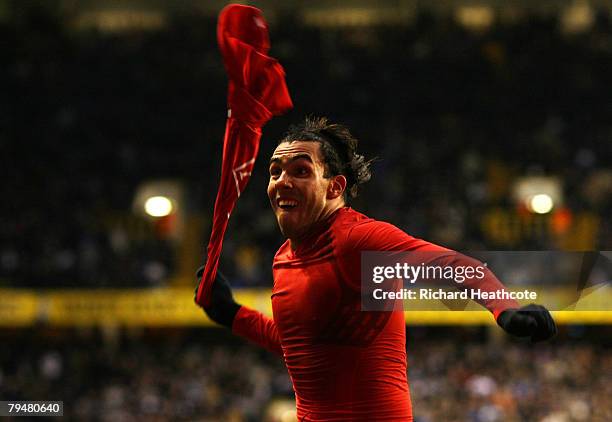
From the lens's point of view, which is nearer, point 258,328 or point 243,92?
point 243,92

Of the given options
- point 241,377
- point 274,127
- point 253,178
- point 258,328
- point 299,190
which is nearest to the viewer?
point 299,190

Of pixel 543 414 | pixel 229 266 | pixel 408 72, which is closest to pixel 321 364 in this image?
pixel 543 414

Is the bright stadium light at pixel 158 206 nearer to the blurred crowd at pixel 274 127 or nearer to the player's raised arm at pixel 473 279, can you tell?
the blurred crowd at pixel 274 127

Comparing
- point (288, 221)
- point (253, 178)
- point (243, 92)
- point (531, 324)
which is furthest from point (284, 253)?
point (253, 178)

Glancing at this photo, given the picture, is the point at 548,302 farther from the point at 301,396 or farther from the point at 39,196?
the point at 39,196

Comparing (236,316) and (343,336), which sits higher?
(236,316)

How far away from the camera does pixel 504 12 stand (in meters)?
19.3

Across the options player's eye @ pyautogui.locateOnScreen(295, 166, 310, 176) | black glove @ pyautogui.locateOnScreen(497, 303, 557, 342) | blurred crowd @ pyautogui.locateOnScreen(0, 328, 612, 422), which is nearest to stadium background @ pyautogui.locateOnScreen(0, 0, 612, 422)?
blurred crowd @ pyautogui.locateOnScreen(0, 328, 612, 422)

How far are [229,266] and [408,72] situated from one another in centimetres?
589

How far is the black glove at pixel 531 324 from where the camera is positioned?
2146 millimetres

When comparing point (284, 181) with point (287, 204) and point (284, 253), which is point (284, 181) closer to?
point (287, 204)

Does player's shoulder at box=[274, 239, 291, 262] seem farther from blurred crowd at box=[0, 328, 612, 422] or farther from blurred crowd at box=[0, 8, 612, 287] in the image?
blurred crowd at box=[0, 8, 612, 287]

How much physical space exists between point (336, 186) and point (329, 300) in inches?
15.3

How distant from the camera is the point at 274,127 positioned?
15852 mm
